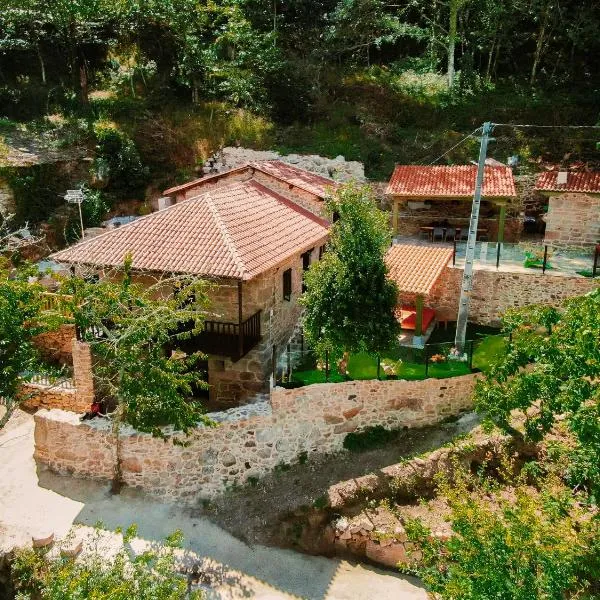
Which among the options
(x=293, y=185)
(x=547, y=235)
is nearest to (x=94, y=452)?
(x=293, y=185)

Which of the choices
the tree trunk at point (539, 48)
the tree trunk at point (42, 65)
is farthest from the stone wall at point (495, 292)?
the tree trunk at point (42, 65)

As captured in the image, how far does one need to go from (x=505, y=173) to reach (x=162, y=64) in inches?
824

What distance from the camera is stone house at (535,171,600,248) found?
21281mm

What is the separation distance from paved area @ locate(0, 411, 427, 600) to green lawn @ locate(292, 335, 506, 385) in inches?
176

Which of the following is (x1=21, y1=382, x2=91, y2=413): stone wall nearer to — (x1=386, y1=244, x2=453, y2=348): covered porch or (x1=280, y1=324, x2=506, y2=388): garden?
(x1=280, y1=324, x2=506, y2=388): garden

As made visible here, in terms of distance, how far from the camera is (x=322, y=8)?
3494cm

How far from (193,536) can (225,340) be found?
500 cm

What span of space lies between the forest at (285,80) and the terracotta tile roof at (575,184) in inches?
273

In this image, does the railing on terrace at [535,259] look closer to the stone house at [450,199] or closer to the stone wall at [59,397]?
the stone house at [450,199]

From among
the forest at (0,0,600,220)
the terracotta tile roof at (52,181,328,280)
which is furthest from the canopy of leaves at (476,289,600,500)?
the forest at (0,0,600,220)

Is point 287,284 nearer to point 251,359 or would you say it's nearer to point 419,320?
point 251,359

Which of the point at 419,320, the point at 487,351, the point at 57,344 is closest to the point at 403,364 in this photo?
the point at 419,320

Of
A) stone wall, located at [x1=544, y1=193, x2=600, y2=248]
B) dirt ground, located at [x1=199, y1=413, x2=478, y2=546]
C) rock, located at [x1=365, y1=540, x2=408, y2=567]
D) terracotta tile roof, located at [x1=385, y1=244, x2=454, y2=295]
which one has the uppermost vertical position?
stone wall, located at [x1=544, y1=193, x2=600, y2=248]

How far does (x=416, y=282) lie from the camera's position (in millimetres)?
17531
